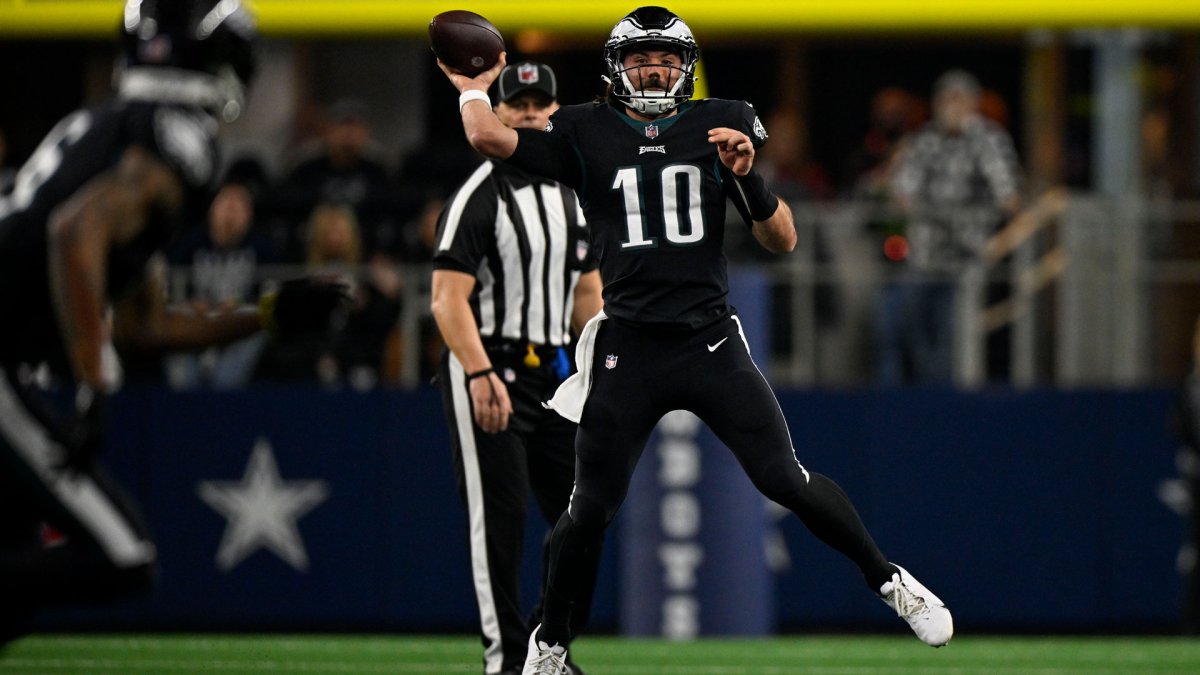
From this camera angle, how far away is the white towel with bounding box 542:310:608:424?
515cm

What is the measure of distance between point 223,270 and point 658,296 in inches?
200

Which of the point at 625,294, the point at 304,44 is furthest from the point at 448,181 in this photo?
the point at 625,294

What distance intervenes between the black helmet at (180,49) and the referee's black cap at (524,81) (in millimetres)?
1359

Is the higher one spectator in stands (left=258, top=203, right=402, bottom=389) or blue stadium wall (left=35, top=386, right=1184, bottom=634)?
spectator in stands (left=258, top=203, right=402, bottom=389)

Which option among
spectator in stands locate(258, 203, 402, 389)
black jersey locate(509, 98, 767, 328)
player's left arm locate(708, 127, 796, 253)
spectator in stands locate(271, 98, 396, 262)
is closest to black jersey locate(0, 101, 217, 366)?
black jersey locate(509, 98, 767, 328)

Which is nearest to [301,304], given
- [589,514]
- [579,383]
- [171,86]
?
[171,86]

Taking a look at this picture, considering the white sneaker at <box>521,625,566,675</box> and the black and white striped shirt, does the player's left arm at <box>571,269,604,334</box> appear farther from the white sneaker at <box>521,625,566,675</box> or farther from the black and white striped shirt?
the white sneaker at <box>521,625,566,675</box>

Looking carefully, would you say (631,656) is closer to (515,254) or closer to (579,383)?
(515,254)

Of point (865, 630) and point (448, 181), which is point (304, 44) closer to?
point (448, 181)

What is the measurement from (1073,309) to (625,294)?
17.7 feet

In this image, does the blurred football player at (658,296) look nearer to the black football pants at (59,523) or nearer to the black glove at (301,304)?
the black glove at (301,304)

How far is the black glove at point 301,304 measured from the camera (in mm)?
4629

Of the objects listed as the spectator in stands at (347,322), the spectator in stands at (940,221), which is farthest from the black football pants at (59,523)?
the spectator in stands at (940,221)

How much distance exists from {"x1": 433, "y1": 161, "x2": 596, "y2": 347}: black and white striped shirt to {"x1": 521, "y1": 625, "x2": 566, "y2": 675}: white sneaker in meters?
1.03
